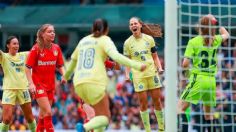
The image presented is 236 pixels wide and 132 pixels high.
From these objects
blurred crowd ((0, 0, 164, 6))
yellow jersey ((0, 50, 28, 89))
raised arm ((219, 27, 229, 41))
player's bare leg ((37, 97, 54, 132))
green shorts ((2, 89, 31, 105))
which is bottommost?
player's bare leg ((37, 97, 54, 132))

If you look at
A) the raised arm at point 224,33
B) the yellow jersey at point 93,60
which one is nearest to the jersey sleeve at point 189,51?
the raised arm at point 224,33

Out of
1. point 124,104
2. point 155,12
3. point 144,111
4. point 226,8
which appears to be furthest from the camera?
point 155,12

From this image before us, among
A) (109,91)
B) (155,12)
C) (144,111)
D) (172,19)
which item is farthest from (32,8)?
(172,19)

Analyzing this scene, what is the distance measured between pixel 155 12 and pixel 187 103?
1678cm

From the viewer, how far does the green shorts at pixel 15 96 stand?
18.1m

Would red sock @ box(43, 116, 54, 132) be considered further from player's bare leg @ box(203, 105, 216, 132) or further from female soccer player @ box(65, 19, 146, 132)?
player's bare leg @ box(203, 105, 216, 132)

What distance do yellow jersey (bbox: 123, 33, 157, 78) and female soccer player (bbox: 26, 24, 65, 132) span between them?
4.58 feet

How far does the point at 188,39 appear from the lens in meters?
16.8

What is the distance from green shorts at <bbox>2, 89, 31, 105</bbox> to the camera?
18.1 metres

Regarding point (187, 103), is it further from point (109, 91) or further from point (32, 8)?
point (32, 8)

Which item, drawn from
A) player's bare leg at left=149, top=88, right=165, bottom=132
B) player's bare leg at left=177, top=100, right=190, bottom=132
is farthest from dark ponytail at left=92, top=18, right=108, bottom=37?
player's bare leg at left=149, top=88, right=165, bottom=132

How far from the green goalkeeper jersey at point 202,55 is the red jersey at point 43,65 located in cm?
265

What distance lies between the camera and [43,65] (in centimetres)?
1759

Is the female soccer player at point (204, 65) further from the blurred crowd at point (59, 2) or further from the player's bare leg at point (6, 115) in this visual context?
the blurred crowd at point (59, 2)
